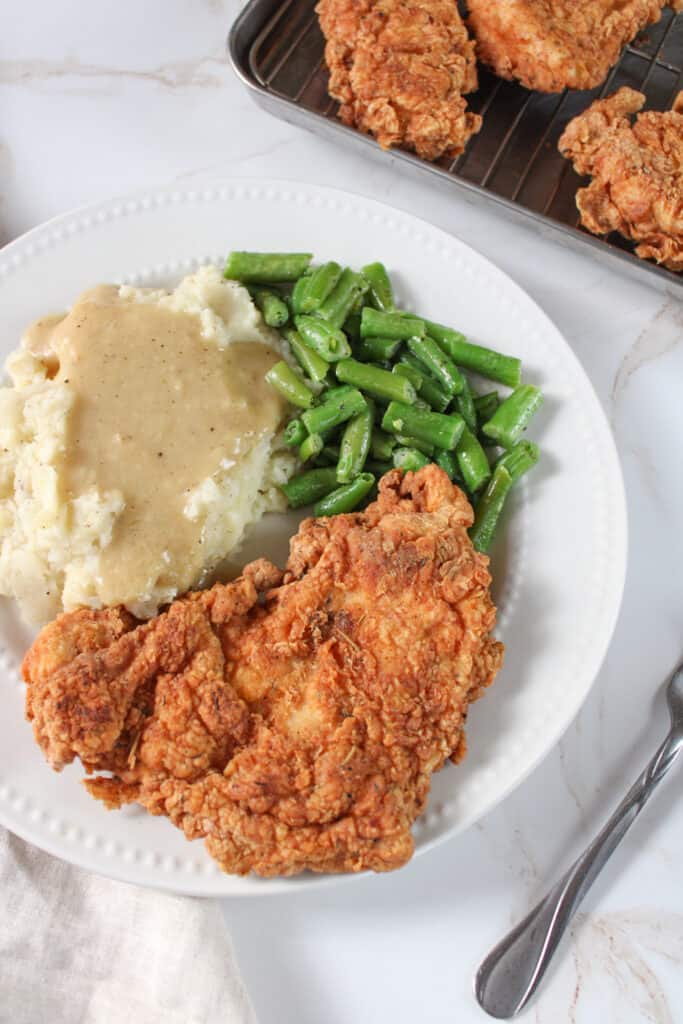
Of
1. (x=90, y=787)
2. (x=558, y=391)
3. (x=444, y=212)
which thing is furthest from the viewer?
(x=444, y=212)

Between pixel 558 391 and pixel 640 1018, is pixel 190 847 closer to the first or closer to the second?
pixel 640 1018

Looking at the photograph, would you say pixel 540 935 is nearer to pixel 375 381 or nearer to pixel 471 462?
pixel 471 462

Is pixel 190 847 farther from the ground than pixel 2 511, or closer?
closer

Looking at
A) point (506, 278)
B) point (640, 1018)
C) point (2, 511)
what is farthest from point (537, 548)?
point (2, 511)

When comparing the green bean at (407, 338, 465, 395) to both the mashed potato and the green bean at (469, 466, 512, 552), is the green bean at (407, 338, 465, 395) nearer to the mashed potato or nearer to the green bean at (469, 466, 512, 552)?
the green bean at (469, 466, 512, 552)

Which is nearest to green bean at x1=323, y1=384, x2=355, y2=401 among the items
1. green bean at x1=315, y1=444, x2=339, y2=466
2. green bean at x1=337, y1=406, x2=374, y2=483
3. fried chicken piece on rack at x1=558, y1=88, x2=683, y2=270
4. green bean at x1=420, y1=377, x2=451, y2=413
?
green bean at x1=337, y1=406, x2=374, y2=483

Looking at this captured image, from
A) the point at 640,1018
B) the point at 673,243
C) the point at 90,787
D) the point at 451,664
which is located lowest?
the point at 640,1018

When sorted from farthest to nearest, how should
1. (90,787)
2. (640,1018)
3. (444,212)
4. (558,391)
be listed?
(444,212), (558,391), (640,1018), (90,787)

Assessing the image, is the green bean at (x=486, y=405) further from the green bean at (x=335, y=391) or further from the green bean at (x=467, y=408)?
the green bean at (x=335, y=391)
